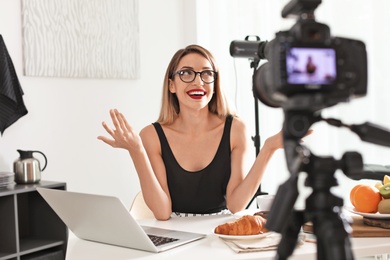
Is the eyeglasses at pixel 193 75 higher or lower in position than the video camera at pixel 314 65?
higher

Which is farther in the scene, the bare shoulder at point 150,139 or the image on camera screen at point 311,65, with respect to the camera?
the bare shoulder at point 150,139

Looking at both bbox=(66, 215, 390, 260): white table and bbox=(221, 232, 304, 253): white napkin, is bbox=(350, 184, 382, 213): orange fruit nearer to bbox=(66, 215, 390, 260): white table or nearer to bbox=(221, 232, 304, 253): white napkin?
bbox=(66, 215, 390, 260): white table

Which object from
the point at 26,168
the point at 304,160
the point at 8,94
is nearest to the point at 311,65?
the point at 304,160

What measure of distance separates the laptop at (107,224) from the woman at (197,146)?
19.0 inches

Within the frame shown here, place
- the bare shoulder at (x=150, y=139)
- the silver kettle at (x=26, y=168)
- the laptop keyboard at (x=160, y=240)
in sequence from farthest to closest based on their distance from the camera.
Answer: the silver kettle at (x=26, y=168)
the bare shoulder at (x=150, y=139)
the laptop keyboard at (x=160, y=240)

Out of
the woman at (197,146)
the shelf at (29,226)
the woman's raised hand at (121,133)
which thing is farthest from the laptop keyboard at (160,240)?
the shelf at (29,226)

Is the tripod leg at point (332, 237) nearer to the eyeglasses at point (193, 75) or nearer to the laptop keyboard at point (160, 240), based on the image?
the laptop keyboard at point (160, 240)

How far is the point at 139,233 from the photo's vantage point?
1240 mm

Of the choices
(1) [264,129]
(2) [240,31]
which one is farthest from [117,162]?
(2) [240,31]

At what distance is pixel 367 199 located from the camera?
1464 millimetres

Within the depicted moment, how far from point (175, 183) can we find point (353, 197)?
81 centimetres

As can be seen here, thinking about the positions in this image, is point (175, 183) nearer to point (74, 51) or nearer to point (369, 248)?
point (369, 248)

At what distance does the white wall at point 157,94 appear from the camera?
2.74m

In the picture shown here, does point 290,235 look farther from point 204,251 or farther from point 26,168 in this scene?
point 26,168
